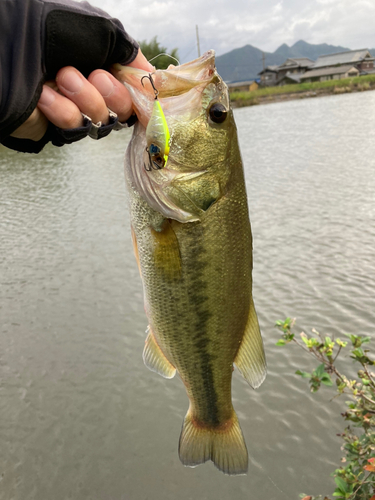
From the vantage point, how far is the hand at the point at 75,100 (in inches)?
57.9

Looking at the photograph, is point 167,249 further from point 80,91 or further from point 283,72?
point 283,72

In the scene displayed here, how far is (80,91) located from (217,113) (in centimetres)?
55

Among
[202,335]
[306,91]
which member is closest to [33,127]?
[202,335]

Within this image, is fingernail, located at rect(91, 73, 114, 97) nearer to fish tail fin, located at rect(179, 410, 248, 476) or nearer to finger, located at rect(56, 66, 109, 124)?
finger, located at rect(56, 66, 109, 124)

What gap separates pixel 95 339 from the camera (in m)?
5.36

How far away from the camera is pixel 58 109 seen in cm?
150

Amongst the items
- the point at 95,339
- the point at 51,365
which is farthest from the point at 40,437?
the point at 95,339

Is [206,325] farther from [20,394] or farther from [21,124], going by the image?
[20,394]

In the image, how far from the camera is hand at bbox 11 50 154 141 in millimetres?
1471

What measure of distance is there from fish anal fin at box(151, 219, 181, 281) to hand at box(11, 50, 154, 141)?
0.50 m

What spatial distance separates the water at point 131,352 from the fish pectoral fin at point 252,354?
6.15 ft

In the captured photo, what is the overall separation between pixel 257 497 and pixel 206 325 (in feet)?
7.19

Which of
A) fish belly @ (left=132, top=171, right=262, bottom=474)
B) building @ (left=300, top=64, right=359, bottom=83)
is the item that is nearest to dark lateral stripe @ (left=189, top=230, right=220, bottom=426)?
fish belly @ (left=132, top=171, right=262, bottom=474)

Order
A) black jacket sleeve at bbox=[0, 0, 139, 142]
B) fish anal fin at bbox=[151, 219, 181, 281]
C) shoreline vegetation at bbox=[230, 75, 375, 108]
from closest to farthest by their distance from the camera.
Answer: black jacket sleeve at bbox=[0, 0, 139, 142] → fish anal fin at bbox=[151, 219, 181, 281] → shoreline vegetation at bbox=[230, 75, 375, 108]
